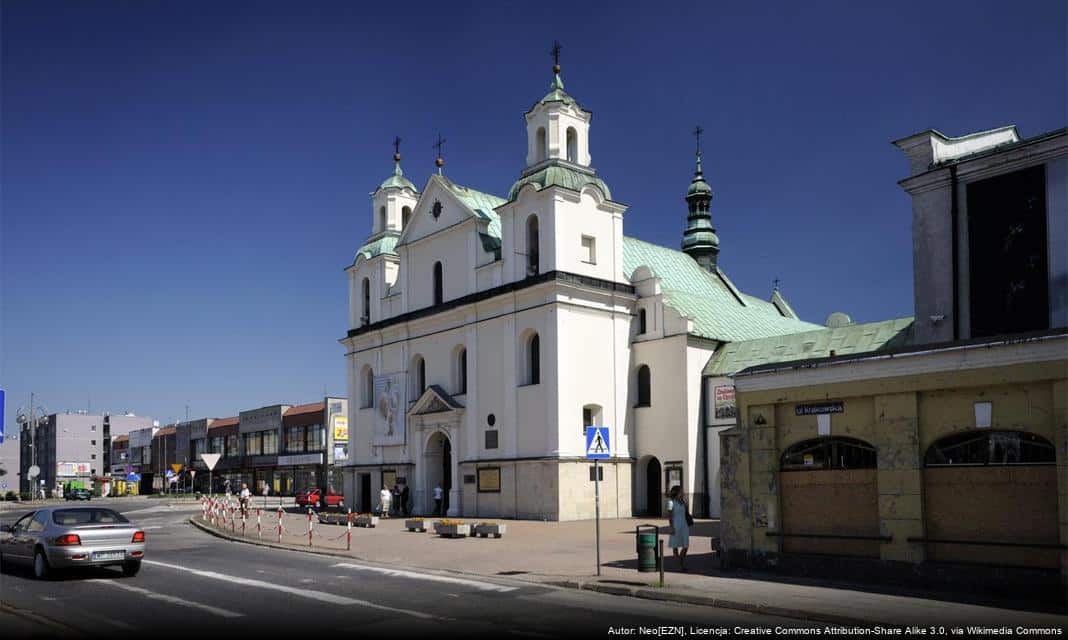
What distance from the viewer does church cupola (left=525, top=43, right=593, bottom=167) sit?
4409 cm

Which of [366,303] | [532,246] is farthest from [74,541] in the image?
[366,303]

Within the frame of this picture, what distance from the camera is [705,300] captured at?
160ft

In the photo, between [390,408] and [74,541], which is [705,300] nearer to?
[390,408]

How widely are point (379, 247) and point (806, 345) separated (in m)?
24.0

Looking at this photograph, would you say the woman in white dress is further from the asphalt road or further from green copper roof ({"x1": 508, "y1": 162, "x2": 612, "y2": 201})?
green copper roof ({"x1": 508, "y1": 162, "x2": 612, "y2": 201})

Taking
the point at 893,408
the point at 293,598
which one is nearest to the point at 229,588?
the point at 293,598

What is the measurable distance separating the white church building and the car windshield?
2186 centimetres

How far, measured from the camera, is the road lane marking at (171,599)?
13969mm

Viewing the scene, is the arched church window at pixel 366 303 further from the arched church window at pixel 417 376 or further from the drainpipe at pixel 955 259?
the drainpipe at pixel 955 259

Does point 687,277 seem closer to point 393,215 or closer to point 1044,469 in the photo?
point 393,215

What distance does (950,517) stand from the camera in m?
15.8

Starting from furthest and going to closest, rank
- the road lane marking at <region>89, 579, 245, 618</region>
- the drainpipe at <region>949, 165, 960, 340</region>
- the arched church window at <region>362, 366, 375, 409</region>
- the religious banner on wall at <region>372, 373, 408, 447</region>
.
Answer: the arched church window at <region>362, 366, 375, 409</region> < the religious banner on wall at <region>372, 373, 408, 447</region> < the drainpipe at <region>949, 165, 960, 340</region> < the road lane marking at <region>89, 579, 245, 618</region>

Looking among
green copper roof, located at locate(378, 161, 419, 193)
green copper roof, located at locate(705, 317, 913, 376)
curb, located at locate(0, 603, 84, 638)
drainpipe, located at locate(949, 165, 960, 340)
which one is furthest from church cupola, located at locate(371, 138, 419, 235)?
curb, located at locate(0, 603, 84, 638)

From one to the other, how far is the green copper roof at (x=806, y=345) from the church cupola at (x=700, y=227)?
15791 millimetres
